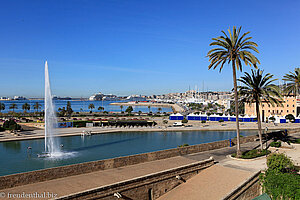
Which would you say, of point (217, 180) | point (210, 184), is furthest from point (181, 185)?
point (217, 180)

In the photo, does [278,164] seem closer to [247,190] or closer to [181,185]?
[247,190]

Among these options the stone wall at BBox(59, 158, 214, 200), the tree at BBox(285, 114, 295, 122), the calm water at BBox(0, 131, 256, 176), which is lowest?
the calm water at BBox(0, 131, 256, 176)

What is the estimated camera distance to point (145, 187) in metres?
16.5

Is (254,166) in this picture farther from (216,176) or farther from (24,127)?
(24,127)

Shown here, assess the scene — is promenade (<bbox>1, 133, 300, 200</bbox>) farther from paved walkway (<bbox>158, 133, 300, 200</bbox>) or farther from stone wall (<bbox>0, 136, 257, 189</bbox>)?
stone wall (<bbox>0, 136, 257, 189</bbox>)

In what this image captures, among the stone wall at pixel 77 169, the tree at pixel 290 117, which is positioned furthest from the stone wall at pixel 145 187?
the tree at pixel 290 117

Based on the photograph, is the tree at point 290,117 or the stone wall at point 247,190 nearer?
the stone wall at point 247,190

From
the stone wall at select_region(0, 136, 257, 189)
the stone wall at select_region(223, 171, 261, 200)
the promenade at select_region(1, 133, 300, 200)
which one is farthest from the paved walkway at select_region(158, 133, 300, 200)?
the stone wall at select_region(0, 136, 257, 189)

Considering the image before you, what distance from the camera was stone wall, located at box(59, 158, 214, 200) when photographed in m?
14.0

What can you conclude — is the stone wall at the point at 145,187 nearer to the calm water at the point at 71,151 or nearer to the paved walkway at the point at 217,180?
the paved walkway at the point at 217,180

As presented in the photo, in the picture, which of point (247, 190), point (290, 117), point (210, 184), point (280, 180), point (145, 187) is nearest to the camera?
point (145, 187)

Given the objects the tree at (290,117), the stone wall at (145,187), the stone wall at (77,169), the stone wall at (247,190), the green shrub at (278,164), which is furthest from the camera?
the tree at (290,117)

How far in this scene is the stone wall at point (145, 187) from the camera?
14.0 metres

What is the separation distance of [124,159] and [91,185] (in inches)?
202
